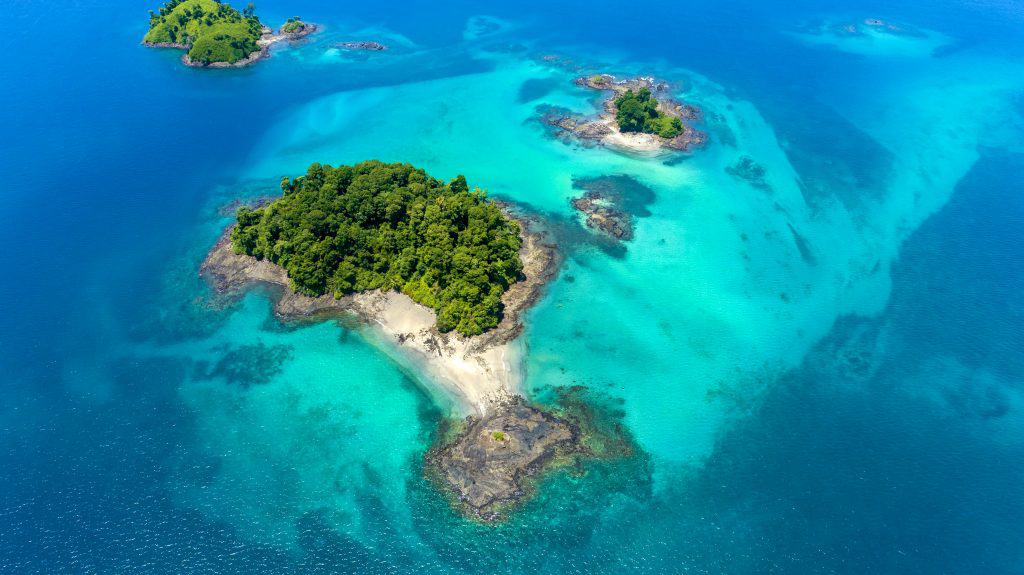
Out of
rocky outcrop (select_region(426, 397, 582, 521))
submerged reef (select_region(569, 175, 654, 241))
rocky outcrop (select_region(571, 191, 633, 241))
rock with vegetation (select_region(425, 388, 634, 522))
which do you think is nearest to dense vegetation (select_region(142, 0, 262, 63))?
submerged reef (select_region(569, 175, 654, 241))

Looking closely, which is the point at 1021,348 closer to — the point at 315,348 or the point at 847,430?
the point at 847,430

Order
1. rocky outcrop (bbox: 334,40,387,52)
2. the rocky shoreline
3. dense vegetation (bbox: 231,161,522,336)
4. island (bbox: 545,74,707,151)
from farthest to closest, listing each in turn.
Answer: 1. rocky outcrop (bbox: 334,40,387,52)
2. the rocky shoreline
3. island (bbox: 545,74,707,151)
4. dense vegetation (bbox: 231,161,522,336)

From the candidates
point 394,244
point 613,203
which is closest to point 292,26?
point 394,244

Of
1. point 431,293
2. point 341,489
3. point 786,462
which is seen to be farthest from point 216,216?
point 786,462

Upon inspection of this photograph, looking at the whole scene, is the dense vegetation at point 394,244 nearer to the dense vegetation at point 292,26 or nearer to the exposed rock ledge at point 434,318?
the exposed rock ledge at point 434,318

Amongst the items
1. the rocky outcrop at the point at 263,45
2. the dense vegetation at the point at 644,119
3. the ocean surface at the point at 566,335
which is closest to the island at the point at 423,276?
the ocean surface at the point at 566,335

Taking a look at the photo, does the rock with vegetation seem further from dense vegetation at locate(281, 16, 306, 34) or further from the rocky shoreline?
dense vegetation at locate(281, 16, 306, 34)
